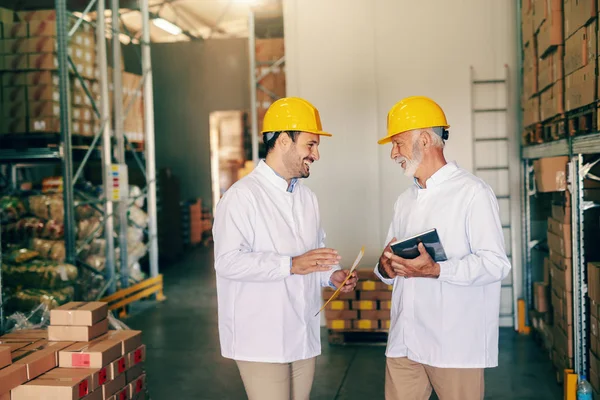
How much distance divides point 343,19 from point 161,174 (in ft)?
23.3

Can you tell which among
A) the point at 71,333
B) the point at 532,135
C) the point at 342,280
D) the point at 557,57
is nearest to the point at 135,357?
the point at 71,333

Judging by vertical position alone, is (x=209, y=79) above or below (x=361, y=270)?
above

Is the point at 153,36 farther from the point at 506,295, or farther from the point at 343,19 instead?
the point at 506,295

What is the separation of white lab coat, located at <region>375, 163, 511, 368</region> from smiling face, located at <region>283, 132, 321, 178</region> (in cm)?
61

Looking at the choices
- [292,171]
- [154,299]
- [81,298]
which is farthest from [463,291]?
[154,299]

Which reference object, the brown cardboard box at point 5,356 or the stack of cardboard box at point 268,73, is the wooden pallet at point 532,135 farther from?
the brown cardboard box at point 5,356

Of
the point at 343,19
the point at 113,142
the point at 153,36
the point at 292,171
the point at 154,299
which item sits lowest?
the point at 154,299

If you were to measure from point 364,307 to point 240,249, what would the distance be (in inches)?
165

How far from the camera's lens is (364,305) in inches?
272

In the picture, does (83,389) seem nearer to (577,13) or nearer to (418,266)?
(418,266)

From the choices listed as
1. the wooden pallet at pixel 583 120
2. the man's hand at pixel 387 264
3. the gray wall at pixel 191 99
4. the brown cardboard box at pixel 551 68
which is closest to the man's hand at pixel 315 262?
the man's hand at pixel 387 264

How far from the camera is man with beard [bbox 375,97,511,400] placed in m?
2.90

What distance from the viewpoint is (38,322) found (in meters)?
5.55

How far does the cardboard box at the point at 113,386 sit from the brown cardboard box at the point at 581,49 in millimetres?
3909
